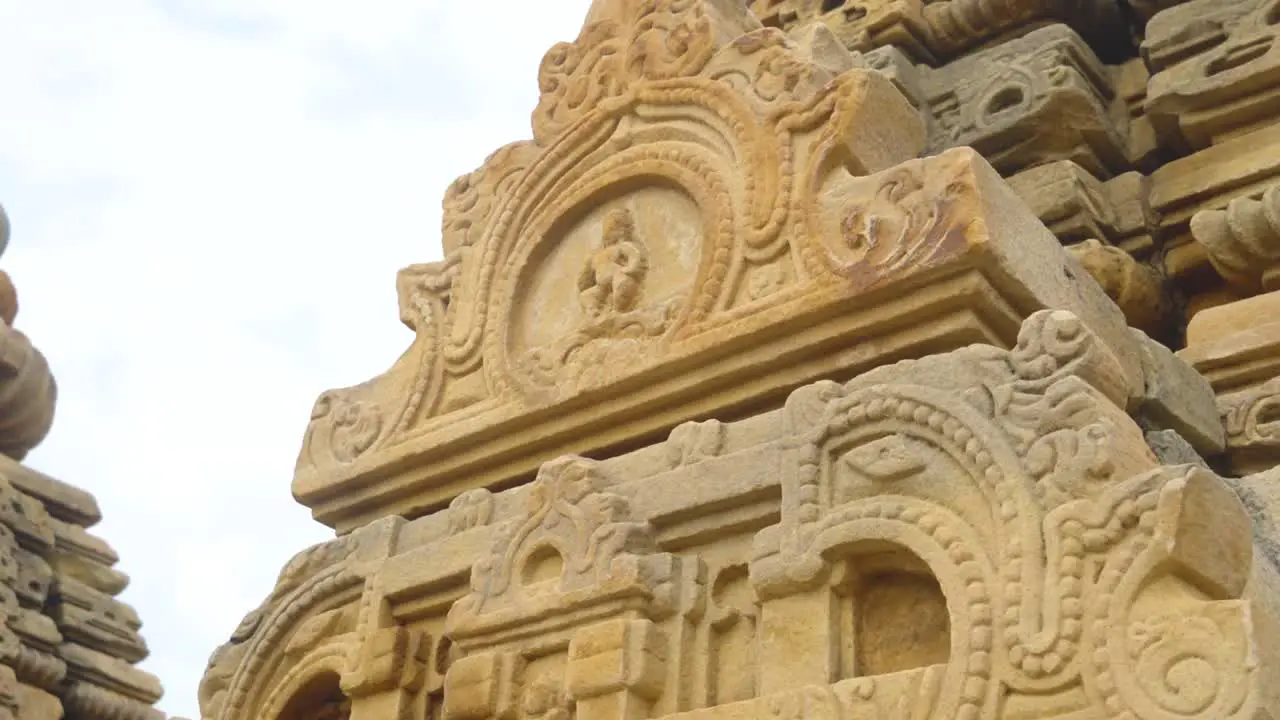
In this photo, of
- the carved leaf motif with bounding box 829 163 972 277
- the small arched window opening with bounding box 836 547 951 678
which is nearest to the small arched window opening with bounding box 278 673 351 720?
the small arched window opening with bounding box 836 547 951 678

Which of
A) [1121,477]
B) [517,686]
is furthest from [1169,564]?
[517,686]

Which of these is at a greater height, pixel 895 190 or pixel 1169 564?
pixel 895 190

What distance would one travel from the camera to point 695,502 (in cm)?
348

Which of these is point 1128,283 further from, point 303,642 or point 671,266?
point 303,642

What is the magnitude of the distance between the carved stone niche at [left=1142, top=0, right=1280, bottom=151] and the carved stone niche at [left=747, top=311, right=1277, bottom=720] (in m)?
1.70

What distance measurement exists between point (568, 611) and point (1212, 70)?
244cm

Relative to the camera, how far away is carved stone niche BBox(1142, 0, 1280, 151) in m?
4.43

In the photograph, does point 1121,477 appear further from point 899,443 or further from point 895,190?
point 895,190

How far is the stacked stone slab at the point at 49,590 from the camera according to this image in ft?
23.9

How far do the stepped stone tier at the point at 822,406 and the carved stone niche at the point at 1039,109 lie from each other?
0.01 m

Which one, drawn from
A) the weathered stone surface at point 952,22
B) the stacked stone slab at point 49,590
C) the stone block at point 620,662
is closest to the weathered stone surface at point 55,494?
the stacked stone slab at point 49,590

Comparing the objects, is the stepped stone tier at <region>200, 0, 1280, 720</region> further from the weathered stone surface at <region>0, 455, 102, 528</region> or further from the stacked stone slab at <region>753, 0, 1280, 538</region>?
the weathered stone surface at <region>0, 455, 102, 528</region>

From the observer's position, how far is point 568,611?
3498 millimetres

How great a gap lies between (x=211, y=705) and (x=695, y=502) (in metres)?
1.64
